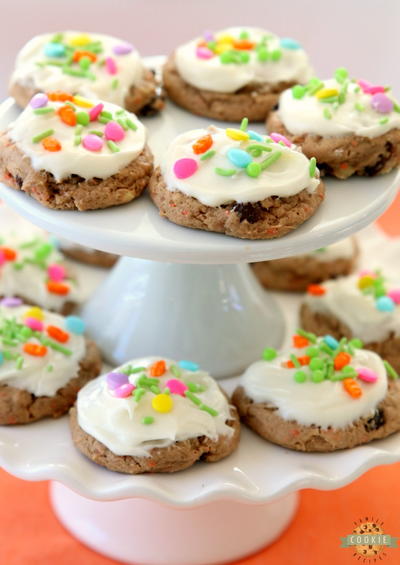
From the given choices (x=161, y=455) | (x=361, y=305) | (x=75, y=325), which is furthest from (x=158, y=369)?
(x=361, y=305)

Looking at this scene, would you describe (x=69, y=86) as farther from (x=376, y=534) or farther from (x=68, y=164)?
(x=376, y=534)

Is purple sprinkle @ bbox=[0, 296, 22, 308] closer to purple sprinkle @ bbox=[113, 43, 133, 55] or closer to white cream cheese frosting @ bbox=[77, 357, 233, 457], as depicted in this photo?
white cream cheese frosting @ bbox=[77, 357, 233, 457]

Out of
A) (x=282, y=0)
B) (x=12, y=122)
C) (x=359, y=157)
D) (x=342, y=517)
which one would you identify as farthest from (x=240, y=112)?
(x=282, y=0)

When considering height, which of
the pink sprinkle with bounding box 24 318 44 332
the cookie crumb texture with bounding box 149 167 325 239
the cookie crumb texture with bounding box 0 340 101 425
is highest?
the cookie crumb texture with bounding box 149 167 325 239

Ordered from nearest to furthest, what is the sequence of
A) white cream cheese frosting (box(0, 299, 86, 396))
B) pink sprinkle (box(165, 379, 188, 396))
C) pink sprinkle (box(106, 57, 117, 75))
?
pink sprinkle (box(165, 379, 188, 396)) → white cream cheese frosting (box(0, 299, 86, 396)) → pink sprinkle (box(106, 57, 117, 75))

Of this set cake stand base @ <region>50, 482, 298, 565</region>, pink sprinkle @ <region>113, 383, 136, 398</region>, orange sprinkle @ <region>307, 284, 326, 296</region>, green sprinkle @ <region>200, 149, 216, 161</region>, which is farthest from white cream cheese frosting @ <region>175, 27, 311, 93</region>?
cake stand base @ <region>50, 482, 298, 565</region>

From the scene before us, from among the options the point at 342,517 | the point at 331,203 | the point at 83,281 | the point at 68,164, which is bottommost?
the point at 342,517

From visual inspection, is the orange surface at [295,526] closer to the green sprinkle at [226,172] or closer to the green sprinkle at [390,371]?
the green sprinkle at [390,371]
